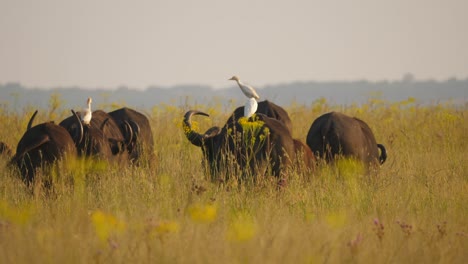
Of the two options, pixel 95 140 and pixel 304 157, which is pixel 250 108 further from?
pixel 95 140

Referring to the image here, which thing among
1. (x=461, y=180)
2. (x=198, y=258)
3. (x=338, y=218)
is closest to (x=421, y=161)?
(x=461, y=180)

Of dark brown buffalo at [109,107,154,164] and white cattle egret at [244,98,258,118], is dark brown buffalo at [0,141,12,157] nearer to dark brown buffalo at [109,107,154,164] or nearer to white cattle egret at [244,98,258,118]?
dark brown buffalo at [109,107,154,164]

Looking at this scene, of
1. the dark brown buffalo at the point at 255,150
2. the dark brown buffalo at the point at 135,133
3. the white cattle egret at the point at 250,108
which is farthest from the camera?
the dark brown buffalo at the point at 135,133

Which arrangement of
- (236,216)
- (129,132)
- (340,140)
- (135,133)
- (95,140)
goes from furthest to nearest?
(135,133), (129,132), (340,140), (95,140), (236,216)

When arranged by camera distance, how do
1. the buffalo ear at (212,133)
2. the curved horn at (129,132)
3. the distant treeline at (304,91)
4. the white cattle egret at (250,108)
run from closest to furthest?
the buffalo ear at (212,133)
the white cattle egret at (250,108)
the curved horn at (129,132)
the distant treeline at (304,91)

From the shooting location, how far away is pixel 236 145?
29.9ft

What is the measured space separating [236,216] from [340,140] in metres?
3.41

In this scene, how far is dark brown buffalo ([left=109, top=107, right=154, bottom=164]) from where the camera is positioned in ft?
38.5

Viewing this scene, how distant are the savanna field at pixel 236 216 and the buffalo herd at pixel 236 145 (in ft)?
0.66

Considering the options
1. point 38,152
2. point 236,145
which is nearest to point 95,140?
point 38,152

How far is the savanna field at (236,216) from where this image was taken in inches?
222

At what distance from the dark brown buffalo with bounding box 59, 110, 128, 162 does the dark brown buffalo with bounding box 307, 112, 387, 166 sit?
2814mm

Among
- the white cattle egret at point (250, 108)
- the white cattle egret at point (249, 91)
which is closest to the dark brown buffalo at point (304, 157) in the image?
the white cattle egret at point (250, 108)

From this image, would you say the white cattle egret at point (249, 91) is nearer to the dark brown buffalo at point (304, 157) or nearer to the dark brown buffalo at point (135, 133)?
the dark brown buffalo at point (304, 157)
